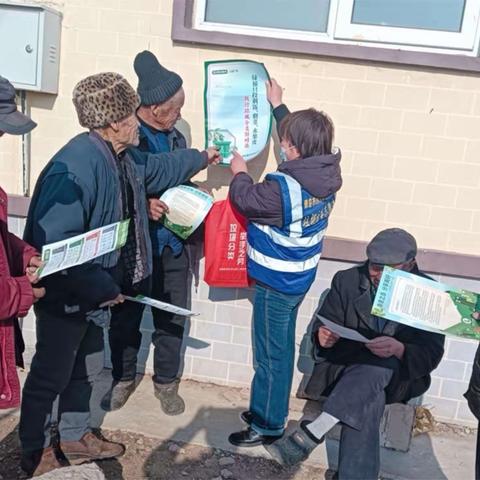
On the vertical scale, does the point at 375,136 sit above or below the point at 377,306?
above

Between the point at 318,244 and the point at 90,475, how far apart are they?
5.34 feet

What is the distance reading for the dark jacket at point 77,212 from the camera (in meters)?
2.55

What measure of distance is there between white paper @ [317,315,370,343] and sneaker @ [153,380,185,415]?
1312 millimetres

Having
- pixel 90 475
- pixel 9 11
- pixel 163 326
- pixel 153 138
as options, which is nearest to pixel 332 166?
pixel 153 138

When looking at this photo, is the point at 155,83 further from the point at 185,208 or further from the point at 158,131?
the point at 185,208

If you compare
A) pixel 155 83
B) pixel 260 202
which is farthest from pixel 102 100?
pixel 260 202

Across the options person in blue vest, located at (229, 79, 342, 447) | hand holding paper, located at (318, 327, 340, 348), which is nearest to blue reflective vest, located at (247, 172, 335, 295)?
person in blue vest, located at (229, 79, 342, 447)

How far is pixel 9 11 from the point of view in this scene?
3.68 metres

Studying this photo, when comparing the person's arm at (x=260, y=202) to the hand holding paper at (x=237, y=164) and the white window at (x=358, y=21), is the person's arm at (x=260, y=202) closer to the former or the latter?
the hand holding paper at (x=237, y=164)

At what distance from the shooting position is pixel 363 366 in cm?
299

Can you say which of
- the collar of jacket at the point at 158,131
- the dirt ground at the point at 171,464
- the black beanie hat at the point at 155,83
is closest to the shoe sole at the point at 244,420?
the dirt ground at the point at 171,464

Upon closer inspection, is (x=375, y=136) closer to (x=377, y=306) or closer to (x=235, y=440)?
(x=377, y=306)

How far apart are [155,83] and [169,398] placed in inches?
75.8

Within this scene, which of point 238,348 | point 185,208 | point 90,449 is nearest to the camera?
point 90,449
